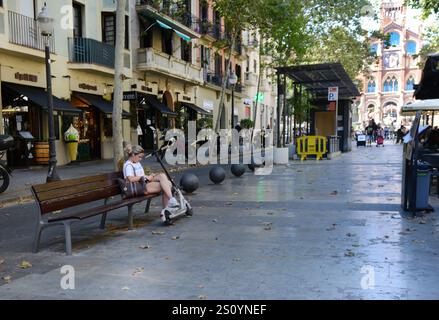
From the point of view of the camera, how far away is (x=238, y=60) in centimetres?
4175

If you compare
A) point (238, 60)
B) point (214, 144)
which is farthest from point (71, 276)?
point (238, 60)

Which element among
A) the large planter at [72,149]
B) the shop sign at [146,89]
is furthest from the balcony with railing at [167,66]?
the large planter at [72,149]

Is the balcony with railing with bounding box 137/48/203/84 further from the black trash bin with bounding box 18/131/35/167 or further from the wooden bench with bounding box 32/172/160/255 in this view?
the wooden bench with bounding box 32/172/160/255

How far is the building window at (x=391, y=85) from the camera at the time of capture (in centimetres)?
8156

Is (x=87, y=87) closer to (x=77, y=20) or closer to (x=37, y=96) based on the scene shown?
(x=77, y=20)

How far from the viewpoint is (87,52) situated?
19812mm

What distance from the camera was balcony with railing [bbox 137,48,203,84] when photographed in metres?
24.2

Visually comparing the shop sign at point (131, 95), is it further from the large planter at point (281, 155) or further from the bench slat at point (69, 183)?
the bench slat at point (69, 183)

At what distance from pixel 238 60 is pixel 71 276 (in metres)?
38.5

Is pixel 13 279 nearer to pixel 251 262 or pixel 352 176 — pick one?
pixel 251 262

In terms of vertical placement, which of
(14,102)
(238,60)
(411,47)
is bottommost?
(14,102)

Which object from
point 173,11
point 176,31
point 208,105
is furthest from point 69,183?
point 208,105

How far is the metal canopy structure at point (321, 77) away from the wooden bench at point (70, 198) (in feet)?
39.3

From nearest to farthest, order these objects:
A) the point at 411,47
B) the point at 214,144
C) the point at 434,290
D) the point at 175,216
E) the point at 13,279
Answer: the point at 434,290
the point at 13,279
the point at 175,216
the point at 214,144
the point at 411,47
